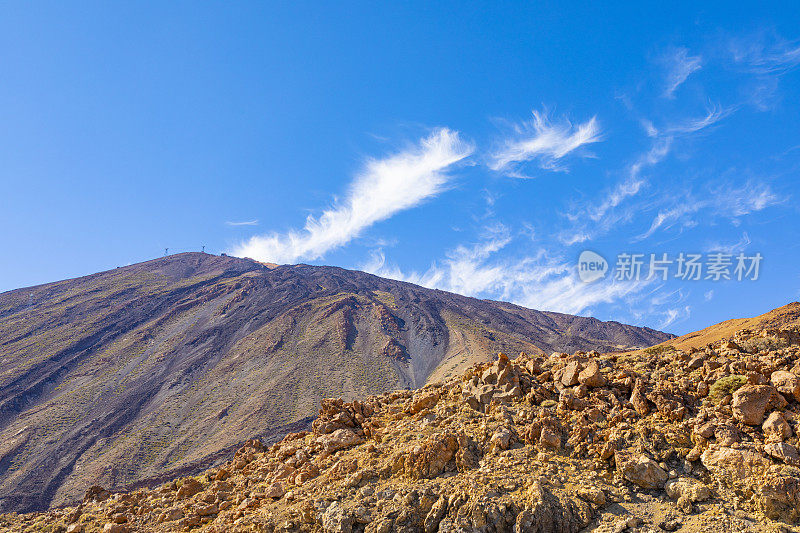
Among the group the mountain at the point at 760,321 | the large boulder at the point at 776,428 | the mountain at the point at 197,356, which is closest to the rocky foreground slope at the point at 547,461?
the large boulder at the point at 776,428

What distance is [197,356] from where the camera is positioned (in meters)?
87.1

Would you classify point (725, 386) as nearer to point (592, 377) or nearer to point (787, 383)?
point (787, 383)

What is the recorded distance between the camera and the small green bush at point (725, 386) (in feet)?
33.8

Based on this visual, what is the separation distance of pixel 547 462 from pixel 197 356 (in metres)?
87.6

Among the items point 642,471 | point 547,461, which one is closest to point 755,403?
point 642,471

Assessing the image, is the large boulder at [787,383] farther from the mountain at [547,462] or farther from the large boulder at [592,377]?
the large boulder at [592,377]

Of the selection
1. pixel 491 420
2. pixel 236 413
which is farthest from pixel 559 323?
pixel 491 420

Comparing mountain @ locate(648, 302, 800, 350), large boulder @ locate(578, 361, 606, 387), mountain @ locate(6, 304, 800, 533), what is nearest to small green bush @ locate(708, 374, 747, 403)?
mountain @ locate(6, 304, 800, 533)

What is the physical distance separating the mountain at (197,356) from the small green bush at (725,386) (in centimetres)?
5177

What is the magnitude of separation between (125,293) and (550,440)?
Result: 134577mm

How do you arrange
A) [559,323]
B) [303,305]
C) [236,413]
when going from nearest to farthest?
1. [236,413]
2. [303,305]
3. [559,323]

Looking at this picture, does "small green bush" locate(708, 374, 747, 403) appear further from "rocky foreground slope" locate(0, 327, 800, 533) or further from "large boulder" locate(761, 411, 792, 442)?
"large boulder" locate(761, 411, 792, 442)

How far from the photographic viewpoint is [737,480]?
8.41m

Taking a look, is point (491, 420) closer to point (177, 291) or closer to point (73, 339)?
point (73, 339)
